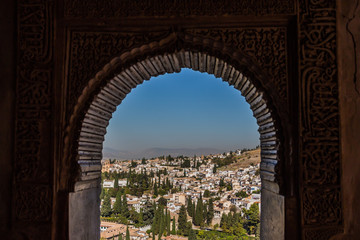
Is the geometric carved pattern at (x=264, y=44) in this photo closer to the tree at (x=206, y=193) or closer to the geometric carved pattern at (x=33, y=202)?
the tree at (x=206, y=193)

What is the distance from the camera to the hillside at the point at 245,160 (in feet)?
12.9

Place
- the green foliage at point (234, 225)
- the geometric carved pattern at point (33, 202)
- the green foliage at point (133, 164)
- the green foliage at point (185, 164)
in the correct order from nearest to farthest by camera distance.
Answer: the geometric carved pattern at point (33, 202) < the green foliage at point (234, 225) < the green foliage at point (185, 164) < the green foliage at point (133, 164)

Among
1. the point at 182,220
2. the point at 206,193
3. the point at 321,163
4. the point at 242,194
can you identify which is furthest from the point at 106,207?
the point at 321,163

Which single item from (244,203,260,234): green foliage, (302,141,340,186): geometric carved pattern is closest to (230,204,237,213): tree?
(244,203,260,234): green foliage

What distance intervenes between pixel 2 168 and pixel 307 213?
2.92 metres

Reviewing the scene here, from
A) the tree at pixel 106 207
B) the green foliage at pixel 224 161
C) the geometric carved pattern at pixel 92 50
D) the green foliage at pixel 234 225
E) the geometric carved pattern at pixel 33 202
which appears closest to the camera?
the geometric carved pattern at pixel 33 202

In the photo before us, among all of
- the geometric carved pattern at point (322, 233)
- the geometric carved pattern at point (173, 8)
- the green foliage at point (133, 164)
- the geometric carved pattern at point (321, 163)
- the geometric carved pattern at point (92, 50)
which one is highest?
the geometric carved pattern at point (173, 8)

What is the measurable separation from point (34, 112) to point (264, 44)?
2.38 metres

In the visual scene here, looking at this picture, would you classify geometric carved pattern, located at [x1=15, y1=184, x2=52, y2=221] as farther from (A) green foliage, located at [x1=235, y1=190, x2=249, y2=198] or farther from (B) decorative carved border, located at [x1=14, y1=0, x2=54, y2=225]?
(A) green foliage, located at [x1=235, y1=190, x2=249, y2=198]

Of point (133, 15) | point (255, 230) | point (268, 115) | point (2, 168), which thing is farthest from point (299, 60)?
point (2, 168)

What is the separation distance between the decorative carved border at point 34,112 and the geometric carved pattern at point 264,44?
1506 mm

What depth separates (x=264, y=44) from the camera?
8.12 feet

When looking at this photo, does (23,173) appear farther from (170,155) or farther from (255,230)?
(255,230)

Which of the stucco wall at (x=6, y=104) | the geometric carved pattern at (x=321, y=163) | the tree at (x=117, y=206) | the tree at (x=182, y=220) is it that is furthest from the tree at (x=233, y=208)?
the stucco wall at (x=6, y=104)
